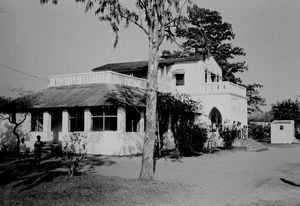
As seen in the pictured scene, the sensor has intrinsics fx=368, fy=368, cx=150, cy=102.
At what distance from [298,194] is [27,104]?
18.8 meters

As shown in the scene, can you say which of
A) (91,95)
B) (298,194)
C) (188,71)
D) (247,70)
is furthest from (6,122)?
A: (247,70)

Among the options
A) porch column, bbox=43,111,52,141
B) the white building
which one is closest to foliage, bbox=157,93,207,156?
the white building

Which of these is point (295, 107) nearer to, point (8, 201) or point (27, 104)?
point (27, 104)

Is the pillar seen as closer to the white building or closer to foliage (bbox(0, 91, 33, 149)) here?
the white building

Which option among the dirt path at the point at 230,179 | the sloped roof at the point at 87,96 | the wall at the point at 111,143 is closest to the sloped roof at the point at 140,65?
the sloped roof at the point at 87,96

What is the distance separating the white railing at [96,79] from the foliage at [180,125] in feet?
11.5

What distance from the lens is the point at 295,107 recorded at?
141 ft

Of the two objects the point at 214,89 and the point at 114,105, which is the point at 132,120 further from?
the point at 214,89

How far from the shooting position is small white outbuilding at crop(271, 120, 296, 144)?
36375mm

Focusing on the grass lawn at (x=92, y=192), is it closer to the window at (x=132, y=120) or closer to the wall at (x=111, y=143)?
the wall at (x=111, y=143)

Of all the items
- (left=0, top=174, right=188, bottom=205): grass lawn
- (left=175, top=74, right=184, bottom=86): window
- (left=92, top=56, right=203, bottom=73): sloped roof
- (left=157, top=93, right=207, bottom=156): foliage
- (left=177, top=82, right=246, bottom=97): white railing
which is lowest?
(left=0, top=174, right=188, bottom=205): grass lawn

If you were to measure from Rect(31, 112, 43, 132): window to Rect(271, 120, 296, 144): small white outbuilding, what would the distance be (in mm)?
22913

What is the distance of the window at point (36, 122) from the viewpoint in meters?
25.4

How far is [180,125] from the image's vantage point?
2172cm
